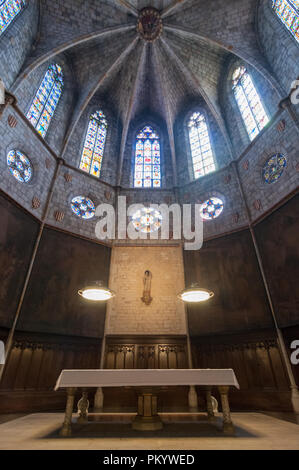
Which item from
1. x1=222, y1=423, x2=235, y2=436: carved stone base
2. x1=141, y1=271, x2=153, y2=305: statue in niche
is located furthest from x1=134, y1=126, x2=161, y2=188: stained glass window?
x1=222, y1=423, x2=235, y2=436: carved stone base

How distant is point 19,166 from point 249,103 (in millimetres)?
11270

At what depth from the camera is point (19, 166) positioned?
9.58 m

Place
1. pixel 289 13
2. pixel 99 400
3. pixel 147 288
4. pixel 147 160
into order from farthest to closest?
pixel 147 160 → pixel 147 288 → pixel 289 13 → pixel 99 400

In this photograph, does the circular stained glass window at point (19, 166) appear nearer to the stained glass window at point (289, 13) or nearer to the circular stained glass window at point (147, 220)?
the circular stained glass window at point (147, 220)

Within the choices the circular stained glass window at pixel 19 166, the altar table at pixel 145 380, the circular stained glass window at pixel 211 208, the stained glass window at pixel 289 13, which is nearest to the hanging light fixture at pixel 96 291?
the altar table at pixel 145 380

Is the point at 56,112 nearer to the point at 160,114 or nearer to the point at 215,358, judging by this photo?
the point at 160,114

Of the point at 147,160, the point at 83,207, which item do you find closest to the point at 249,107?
the point at 147,160

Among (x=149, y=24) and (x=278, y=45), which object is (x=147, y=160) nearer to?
(x=149, y=24)

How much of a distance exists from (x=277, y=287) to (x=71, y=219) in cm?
894

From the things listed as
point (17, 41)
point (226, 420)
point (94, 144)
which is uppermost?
point (17, 41)

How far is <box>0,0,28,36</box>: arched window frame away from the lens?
30.9 ft

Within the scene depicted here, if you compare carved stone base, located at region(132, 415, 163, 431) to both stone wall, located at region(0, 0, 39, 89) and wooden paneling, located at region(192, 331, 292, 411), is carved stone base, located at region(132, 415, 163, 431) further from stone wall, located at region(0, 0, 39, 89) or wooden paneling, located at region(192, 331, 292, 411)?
stone wall, located at region(0, 0, 39, 89)

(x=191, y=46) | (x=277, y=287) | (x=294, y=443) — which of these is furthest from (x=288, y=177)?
(x=191, y=46)

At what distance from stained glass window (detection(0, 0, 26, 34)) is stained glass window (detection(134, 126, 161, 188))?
26.1ft
